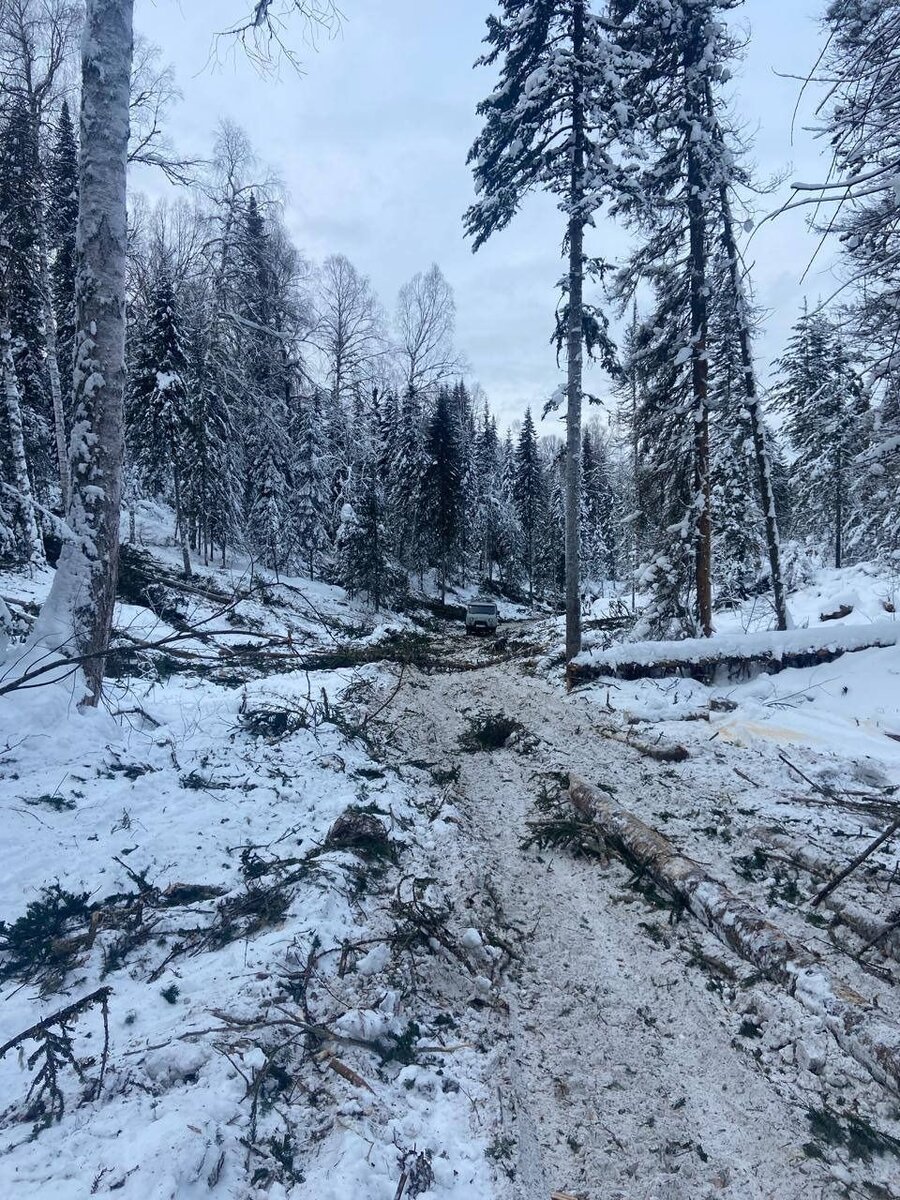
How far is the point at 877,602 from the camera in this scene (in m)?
14.8

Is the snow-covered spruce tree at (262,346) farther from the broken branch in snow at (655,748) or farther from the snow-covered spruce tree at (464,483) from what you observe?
the snow-covered spruce tree at (464,483)

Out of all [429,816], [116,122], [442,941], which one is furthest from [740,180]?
[442,941]

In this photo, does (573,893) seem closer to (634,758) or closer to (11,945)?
(634,758)

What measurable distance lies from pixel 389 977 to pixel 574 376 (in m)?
12.4

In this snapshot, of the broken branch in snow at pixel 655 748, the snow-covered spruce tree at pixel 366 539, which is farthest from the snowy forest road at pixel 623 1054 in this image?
the snow-covered spruce tree at pixel 366 539

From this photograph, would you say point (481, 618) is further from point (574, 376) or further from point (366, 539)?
point (574, 376)

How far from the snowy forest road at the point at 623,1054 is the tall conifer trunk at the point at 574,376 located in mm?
8039

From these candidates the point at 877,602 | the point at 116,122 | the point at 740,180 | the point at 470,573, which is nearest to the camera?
the point at 116,122

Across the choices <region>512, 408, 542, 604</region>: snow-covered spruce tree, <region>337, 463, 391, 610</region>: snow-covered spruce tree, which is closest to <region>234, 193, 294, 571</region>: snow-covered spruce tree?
<region>337, 463, 391, 610</region>: snow-covered spruce tree

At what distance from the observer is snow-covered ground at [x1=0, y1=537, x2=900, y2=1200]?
85.5 inches

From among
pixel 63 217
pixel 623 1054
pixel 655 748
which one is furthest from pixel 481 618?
pixel 623 1054

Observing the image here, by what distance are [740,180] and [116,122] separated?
12.0 meters

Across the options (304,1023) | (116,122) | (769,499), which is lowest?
(304,1023)

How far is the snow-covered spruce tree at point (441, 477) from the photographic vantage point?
33188mm
